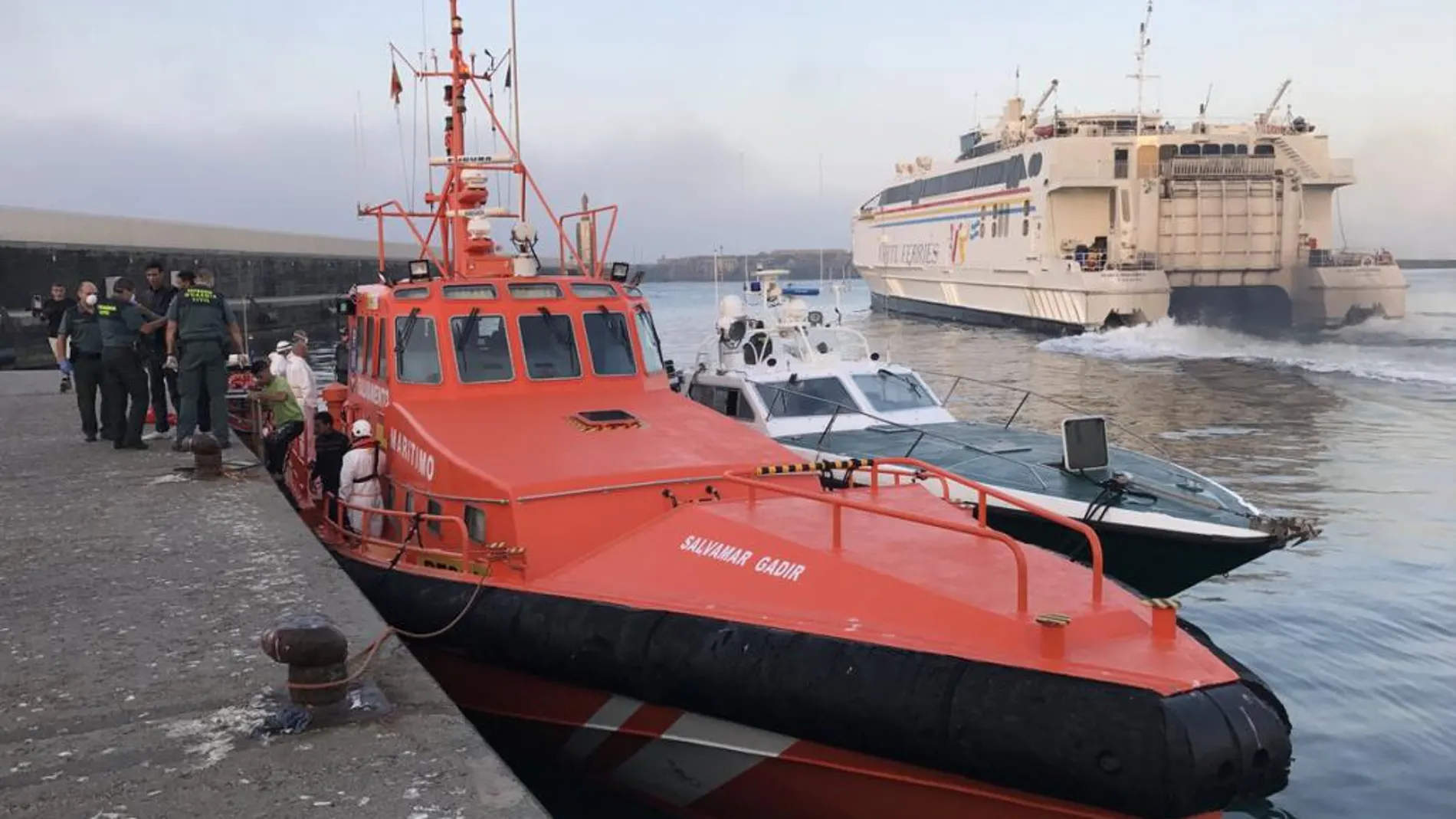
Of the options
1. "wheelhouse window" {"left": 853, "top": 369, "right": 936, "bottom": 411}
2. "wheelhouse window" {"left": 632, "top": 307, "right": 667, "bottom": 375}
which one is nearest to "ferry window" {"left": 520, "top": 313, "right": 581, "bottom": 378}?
"wheelhouse window" {"left": 632, "top": 307, "right": 667, "bottom": 375}

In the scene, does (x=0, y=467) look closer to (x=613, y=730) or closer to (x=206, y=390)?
(x=206, y=390)

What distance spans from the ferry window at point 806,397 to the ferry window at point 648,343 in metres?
3.09

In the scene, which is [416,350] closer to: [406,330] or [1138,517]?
[406,330]

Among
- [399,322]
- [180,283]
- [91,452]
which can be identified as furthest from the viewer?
[91,452]

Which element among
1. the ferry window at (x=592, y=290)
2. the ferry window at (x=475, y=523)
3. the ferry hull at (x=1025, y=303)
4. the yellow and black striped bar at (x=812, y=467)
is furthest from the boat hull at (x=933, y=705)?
the ferry hull at (x=1025, y=303)

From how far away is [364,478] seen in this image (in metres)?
7.16

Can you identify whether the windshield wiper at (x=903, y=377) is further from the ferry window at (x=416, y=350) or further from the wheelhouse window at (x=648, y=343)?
the ferry window at (x=416, y=350)

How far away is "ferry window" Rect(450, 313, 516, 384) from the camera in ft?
23.8

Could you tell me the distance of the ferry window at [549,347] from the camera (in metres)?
7.42

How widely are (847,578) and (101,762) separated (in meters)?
2.89

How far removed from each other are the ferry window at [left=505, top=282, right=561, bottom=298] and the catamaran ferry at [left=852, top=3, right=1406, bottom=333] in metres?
30.3

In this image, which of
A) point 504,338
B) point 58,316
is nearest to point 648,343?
point 504,338

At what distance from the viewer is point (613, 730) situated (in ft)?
17.5

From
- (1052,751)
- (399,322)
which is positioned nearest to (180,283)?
(399,322)
